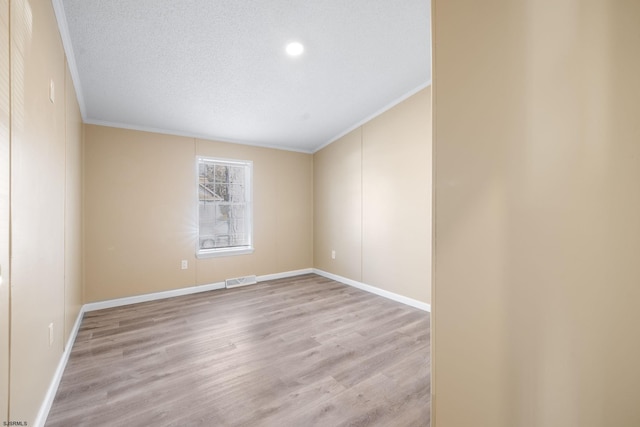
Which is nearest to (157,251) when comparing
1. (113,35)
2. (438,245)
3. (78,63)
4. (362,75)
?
(78,63)

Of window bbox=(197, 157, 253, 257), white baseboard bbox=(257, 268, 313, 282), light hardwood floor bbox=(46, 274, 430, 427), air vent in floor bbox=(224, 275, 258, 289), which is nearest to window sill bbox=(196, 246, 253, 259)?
window bbox=(197, 157, 253, 257)

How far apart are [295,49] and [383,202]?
2.15 meters

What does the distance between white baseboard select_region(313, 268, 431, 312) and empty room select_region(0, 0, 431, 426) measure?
3cm

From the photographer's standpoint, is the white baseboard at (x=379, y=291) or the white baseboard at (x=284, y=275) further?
the white baseboard at (x=284, y=275)

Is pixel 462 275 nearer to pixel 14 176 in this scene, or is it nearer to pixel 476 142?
pixel 476 142

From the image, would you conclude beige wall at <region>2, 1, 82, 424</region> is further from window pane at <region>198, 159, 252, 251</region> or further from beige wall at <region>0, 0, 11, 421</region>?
window pane at <region>198, 159, 252, 251</region>

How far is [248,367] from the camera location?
1.92 m

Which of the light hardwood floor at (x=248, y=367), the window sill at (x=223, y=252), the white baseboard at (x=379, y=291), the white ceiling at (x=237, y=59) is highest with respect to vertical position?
the white ceiling at (x=237, y=59)

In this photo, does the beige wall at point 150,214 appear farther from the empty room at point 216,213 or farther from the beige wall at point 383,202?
the beige wall at point 383,202

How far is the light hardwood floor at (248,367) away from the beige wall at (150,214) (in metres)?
0.47

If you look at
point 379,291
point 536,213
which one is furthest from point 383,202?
point 536,213

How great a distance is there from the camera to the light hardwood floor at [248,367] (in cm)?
148

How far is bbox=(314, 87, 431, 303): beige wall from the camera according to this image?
306 cm

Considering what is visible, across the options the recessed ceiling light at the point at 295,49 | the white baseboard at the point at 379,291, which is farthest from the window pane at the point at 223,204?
the recessed ceiling light at the point at 295,49
